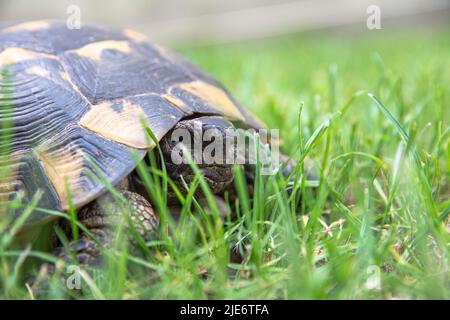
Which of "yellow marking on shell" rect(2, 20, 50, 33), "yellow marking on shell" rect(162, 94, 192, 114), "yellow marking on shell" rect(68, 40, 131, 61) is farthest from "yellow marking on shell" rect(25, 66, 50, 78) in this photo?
"yellow marking on shell" rect(162, 94, 192, 114)

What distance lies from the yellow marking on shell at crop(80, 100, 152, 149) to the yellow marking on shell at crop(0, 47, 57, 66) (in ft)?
1.29

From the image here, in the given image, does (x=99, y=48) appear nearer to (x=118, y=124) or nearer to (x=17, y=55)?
(x=17, y=55)

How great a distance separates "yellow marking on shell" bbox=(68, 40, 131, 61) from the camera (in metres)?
2.29

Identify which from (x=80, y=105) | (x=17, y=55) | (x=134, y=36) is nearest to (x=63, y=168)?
(x=80, y=105)

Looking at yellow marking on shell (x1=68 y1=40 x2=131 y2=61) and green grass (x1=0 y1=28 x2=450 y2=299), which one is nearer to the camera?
green grass (x1=0 y1=28 x2=450 y2=299)

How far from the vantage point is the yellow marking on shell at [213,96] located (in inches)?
92.3

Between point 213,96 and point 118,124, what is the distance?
585 millimetres

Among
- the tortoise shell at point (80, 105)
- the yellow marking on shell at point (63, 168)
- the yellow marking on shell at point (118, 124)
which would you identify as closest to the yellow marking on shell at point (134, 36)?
the tortoise shell at point (80, 105)

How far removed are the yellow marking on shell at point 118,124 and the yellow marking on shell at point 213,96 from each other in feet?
1.16

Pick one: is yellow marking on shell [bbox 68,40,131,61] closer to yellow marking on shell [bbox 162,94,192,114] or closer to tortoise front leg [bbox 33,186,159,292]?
yellow marking on shell [bbox 162,94,192,114]

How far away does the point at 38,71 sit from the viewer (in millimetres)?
2137

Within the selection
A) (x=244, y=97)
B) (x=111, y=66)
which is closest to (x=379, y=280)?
(x=111, y=66)

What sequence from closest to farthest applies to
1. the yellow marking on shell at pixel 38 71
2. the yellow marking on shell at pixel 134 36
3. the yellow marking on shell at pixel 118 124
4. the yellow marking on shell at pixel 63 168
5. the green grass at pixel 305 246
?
1. the green grass at pixel 305 246
2. the yellow marking on shell at pixel 63 168
3. the yellow marking on shell at pixel 118 124
4. the yellow marking on shell at pixel 38 71
5. the yellow marking on shell at pixel 134 36

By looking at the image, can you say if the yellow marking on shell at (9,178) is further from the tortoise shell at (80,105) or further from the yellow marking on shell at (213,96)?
the yellow marking on shell at (213,96)
